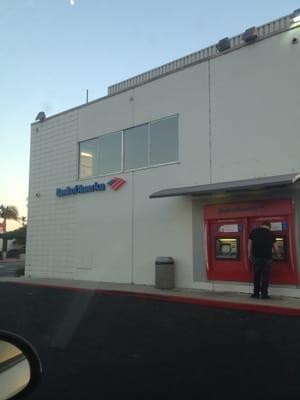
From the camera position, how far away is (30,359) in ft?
7.93

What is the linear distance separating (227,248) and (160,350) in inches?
273

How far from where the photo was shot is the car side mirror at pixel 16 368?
2.20 metres

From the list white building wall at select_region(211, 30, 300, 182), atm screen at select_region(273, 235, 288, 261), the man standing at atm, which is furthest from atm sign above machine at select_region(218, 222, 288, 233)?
white building wall at select_region(211, 30, 300, 182)

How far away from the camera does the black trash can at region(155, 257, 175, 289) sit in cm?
1387

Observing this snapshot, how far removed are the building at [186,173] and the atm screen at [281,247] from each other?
0.03m

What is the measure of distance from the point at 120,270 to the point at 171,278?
8.46 feet

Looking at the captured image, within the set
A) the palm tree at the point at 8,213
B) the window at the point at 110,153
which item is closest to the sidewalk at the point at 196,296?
the window at the point at 110,153

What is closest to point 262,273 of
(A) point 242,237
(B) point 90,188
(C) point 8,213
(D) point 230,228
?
(A) point 242,237

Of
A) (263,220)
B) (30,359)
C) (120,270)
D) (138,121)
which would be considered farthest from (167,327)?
(138,121)

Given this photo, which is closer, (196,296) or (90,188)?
(196,296)

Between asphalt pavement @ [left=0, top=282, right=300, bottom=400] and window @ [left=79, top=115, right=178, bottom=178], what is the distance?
5.73 metres

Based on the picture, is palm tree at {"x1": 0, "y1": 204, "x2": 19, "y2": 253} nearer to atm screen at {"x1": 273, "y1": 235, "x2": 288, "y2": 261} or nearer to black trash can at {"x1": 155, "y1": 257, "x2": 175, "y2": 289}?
black trash can at {"x1": 155, "y1": 257, "x2": 175, "y2": 289}

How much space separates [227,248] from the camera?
13.2m

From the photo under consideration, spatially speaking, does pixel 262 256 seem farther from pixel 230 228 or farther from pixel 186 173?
pixel 186 173
